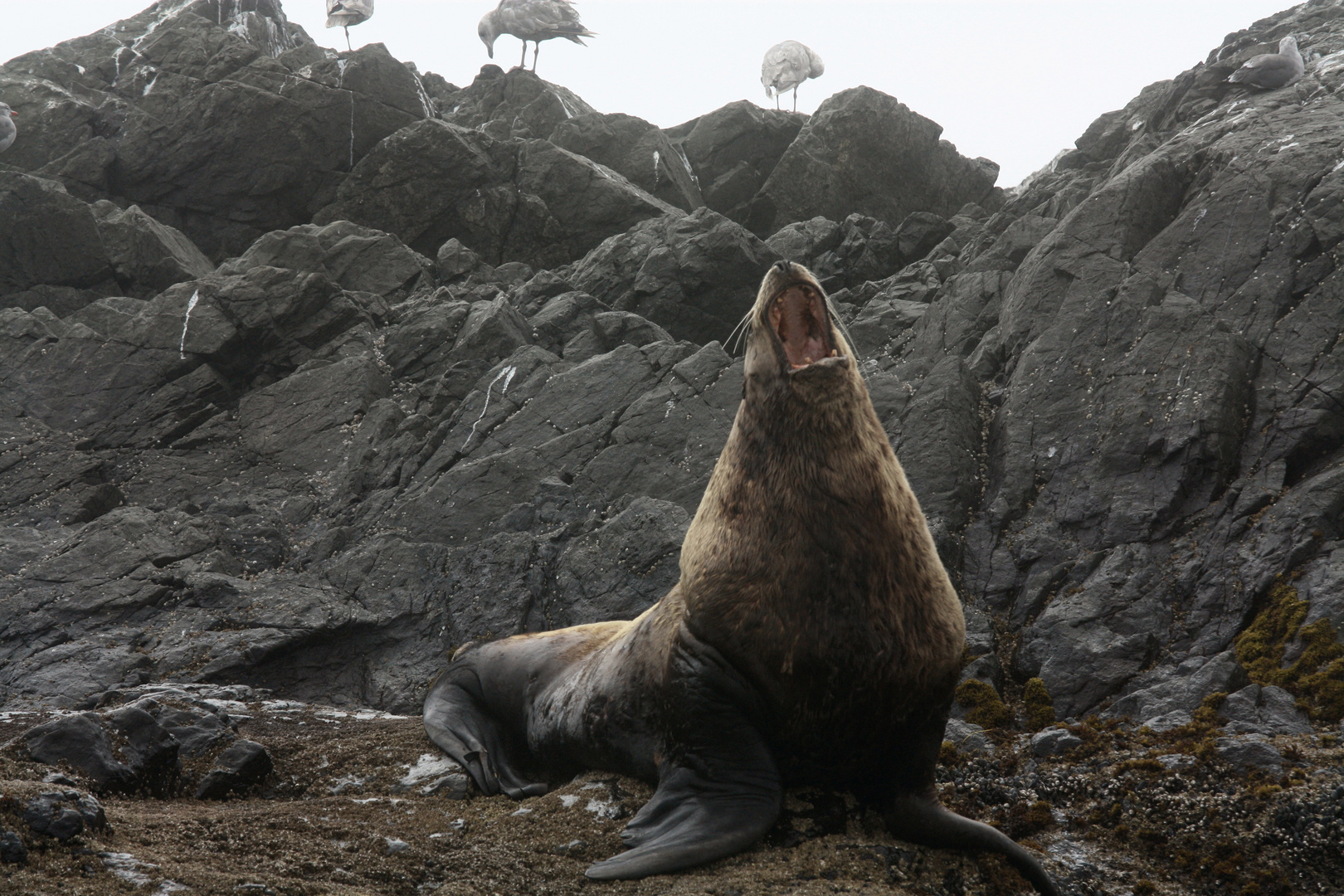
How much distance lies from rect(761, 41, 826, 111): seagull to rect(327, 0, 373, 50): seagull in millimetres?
14677

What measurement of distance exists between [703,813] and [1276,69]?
15765mm

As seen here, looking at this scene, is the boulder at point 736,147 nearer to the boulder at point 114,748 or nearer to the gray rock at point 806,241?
the gray rock at point 806,241

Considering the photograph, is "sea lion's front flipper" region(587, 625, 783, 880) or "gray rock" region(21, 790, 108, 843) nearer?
"gray rock" region(21, 790, 108, 843)

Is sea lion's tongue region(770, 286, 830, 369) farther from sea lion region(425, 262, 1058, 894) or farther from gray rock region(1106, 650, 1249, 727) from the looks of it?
gray rock region(1106, 650, 1249, 727)

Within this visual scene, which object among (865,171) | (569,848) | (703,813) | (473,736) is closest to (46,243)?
(865,171)

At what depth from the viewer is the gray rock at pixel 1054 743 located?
585 cm

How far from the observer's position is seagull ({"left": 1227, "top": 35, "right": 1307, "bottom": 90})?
14.4m

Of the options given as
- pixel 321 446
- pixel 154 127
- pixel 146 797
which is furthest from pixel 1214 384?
pixel 154 127

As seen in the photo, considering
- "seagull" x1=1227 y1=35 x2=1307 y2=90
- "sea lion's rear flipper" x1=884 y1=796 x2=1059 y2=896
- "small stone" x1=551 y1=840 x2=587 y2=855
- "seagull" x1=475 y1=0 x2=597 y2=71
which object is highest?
"seagull" x1=475 y1=0 x2=597 y2=71

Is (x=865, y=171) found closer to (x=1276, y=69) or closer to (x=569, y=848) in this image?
(x=1276, y=69)

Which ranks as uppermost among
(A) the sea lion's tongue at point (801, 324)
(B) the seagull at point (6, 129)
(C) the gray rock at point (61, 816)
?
(B) the seagull at point (6, 129)

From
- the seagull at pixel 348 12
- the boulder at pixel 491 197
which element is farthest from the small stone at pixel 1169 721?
the seagull at pixel 348 12

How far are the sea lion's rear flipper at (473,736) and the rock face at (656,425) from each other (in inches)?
45.5

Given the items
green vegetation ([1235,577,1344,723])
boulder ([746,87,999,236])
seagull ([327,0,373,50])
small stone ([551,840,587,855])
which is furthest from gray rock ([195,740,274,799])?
seagull ([327,0,373,50])
